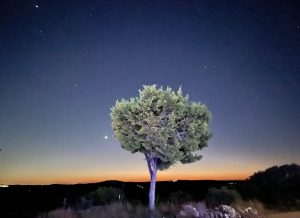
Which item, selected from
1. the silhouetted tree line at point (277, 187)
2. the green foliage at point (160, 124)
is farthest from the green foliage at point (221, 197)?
the green foliage at point (160, 124)

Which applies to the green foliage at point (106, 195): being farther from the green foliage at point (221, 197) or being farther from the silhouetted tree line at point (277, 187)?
the silhouetted tree line at point (277, 187)

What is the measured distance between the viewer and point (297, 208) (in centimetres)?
2808

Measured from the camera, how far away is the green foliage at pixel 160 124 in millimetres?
21938

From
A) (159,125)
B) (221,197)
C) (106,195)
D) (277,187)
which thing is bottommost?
(221,197)

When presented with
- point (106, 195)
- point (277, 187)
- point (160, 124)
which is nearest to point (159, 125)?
point (160, 124)

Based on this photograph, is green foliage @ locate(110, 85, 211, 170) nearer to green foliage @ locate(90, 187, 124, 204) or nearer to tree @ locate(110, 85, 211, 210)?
tree @ locate(110, 85, 211, 210)

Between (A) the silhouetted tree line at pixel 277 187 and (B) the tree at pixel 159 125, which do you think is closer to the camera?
(B) the tree at pixel 159 125

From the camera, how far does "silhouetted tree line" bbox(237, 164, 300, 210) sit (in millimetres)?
30250

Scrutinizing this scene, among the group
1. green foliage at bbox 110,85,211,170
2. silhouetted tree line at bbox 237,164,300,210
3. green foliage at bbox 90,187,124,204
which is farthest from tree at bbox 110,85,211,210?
silhouetted tree line at bbox 237,164,300,210

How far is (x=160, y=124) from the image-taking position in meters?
22.2

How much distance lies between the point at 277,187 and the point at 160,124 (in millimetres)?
21390

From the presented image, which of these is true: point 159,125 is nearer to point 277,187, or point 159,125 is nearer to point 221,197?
point 221,197

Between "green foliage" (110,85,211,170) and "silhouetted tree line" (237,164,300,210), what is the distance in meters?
11.0

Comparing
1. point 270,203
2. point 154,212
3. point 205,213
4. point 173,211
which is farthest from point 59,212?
point 270,203
